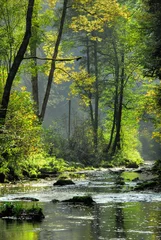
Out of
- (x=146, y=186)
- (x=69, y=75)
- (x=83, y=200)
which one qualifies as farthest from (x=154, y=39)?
(x=83, y=200)

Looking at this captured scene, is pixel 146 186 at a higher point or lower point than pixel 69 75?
lower

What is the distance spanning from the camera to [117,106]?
5497cm

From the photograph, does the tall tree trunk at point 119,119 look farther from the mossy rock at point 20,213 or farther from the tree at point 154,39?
the mossy rock at point 20,213

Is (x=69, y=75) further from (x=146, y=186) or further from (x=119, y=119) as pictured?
(x=119, y=119)

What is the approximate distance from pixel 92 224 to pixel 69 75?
817 inches

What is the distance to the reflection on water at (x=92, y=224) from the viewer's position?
32.8 ft

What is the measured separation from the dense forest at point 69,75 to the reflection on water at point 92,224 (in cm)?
707

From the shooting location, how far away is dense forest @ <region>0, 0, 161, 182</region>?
2378cm

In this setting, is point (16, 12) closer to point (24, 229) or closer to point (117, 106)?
point (24, 229)

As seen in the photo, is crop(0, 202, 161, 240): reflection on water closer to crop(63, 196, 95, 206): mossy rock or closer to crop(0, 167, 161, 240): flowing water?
crop(0, 167, 161, 240): flowing water

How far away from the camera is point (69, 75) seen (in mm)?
31562

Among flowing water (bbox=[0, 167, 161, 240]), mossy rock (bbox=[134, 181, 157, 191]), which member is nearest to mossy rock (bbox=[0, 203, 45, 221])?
flowing water (bbox=[0, 167, 161, 240])

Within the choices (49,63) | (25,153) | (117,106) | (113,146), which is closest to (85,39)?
(117,106)

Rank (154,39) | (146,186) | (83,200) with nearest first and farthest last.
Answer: (83,200) < (146,186) < (154,39)
